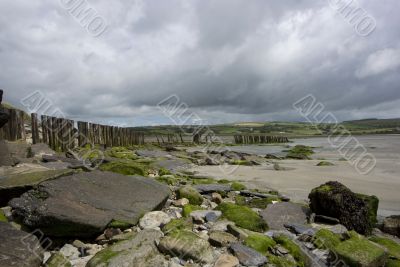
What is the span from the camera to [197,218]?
6.78 metres

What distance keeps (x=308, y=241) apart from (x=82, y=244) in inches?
152

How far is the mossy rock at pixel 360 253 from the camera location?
546 cm

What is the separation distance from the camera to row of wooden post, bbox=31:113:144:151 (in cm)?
1745

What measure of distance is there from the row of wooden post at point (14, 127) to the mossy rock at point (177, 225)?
10490mm

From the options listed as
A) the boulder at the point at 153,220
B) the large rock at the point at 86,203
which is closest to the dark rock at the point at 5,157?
the large rock at the point at 86,203

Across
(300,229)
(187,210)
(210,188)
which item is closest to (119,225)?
(187,210)

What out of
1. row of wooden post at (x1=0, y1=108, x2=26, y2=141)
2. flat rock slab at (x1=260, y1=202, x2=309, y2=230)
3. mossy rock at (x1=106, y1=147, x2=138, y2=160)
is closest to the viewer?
flat rock slab at (x1=260, y1=202, x2=309, y2=230)

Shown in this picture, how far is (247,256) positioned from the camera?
5277mm

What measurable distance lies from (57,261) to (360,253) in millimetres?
4520

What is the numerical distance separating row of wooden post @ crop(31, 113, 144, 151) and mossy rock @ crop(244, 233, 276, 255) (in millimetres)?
13594

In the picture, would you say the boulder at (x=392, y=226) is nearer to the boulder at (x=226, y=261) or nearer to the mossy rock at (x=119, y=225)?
the boulder at (x=226, y=261)

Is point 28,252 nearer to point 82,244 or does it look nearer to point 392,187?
point 82,244

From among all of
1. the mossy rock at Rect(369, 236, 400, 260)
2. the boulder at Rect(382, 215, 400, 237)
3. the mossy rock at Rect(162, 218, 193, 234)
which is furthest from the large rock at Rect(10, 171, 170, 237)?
the boulder at Rect(382, 215, 400, 237)

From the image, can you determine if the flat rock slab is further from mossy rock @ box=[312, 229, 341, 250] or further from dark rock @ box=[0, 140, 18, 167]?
dark rock @ box=[0, 140, 18, 167]
